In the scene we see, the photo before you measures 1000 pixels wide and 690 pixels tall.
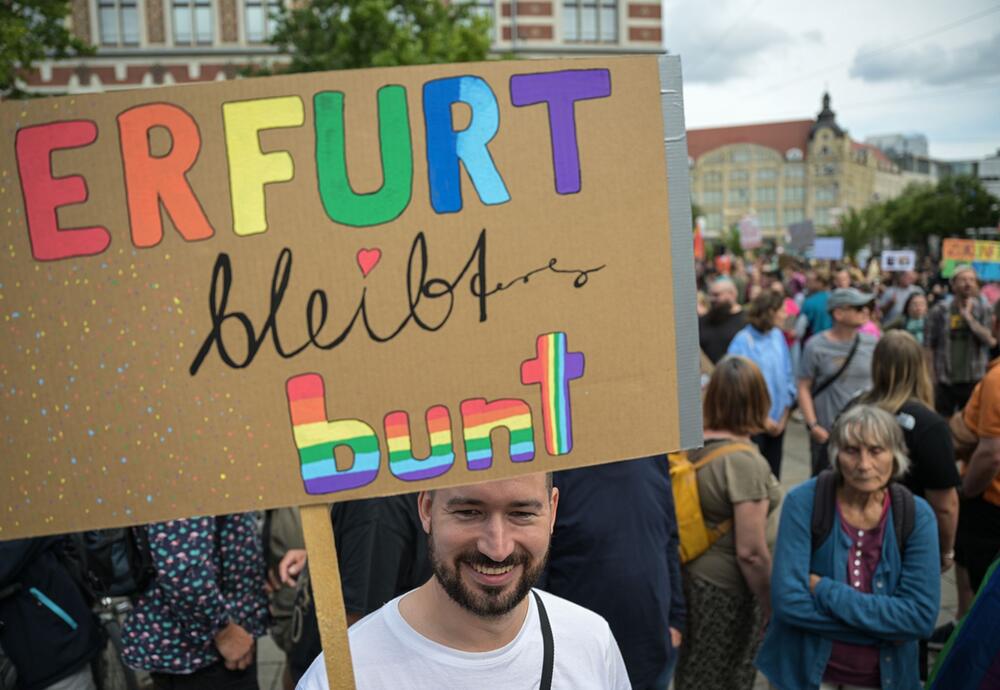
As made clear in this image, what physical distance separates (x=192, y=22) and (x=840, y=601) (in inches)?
1403

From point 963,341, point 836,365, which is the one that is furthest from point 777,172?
point 836,365

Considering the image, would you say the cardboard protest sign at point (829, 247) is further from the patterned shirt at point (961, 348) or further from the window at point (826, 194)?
the window at point (826, 194)

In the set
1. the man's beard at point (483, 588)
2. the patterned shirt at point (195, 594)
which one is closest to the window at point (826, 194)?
the patterned shirt at point (195, 594)

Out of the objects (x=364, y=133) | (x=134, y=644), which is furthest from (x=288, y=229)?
(x=134, y=644)

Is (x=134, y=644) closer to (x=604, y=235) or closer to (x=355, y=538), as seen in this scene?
(x=355, y=538)

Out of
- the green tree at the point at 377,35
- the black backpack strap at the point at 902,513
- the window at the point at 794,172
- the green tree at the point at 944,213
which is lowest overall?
the black backpack strap at the point at 902,513

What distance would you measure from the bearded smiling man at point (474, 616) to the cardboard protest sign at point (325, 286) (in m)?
0.16

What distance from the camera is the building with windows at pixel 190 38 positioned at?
32.0 metres

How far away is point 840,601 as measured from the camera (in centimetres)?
261

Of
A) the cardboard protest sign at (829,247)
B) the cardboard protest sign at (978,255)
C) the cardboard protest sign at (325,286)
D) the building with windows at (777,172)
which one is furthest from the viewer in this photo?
the building with windows at (777,172)

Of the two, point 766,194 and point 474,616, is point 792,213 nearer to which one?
point 766,194

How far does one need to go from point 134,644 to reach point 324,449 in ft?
5.33

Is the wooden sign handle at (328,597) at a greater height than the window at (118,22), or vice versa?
the window at (118,22)

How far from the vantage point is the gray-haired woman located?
102 inches
